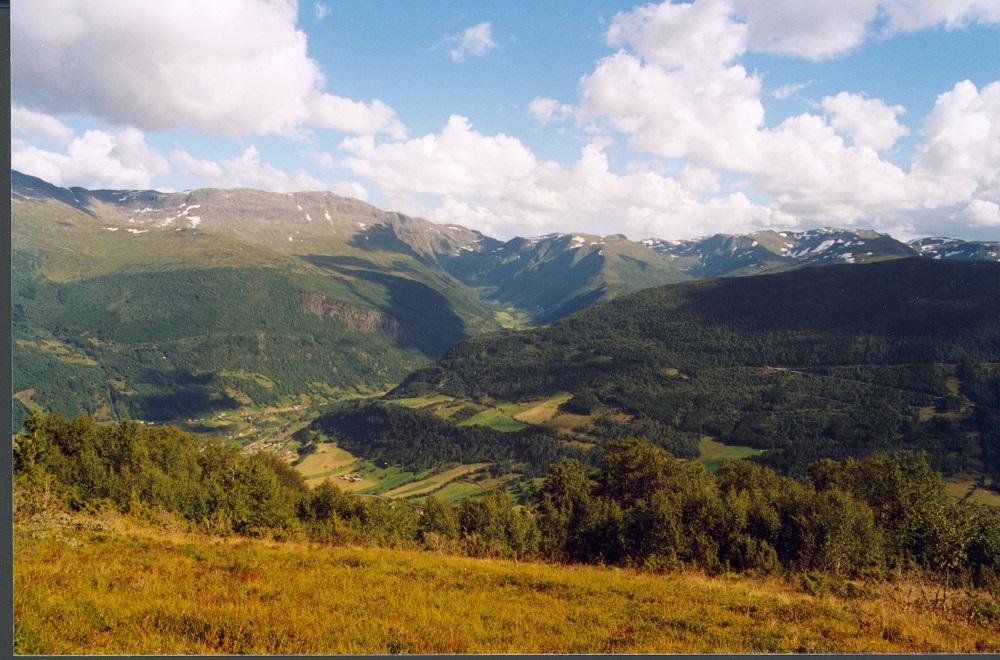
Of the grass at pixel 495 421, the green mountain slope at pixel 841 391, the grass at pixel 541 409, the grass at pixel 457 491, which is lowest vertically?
the grass at pixel 457 491

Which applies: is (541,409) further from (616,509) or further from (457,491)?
(616,509)

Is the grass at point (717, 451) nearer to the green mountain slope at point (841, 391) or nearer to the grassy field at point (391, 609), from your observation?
the green mountain slope at point (841, 391)

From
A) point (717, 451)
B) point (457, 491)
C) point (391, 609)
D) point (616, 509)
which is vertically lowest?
A: point (457, 491)

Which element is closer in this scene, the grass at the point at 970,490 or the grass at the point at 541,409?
the grass at the point at 970,490

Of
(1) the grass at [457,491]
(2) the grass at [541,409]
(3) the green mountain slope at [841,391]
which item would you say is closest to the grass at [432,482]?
(1) the grass at [457,491]

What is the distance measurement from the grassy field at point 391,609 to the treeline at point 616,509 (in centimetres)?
385

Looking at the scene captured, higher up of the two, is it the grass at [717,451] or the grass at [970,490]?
the grass at [970,490]

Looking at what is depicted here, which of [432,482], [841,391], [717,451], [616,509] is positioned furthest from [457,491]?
[841,391]

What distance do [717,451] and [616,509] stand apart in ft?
404

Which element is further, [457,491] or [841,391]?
[841,391]

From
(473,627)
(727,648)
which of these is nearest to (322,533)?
(473,627)

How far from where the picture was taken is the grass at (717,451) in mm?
123188

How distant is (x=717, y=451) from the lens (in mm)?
131375

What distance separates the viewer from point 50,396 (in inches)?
7613
